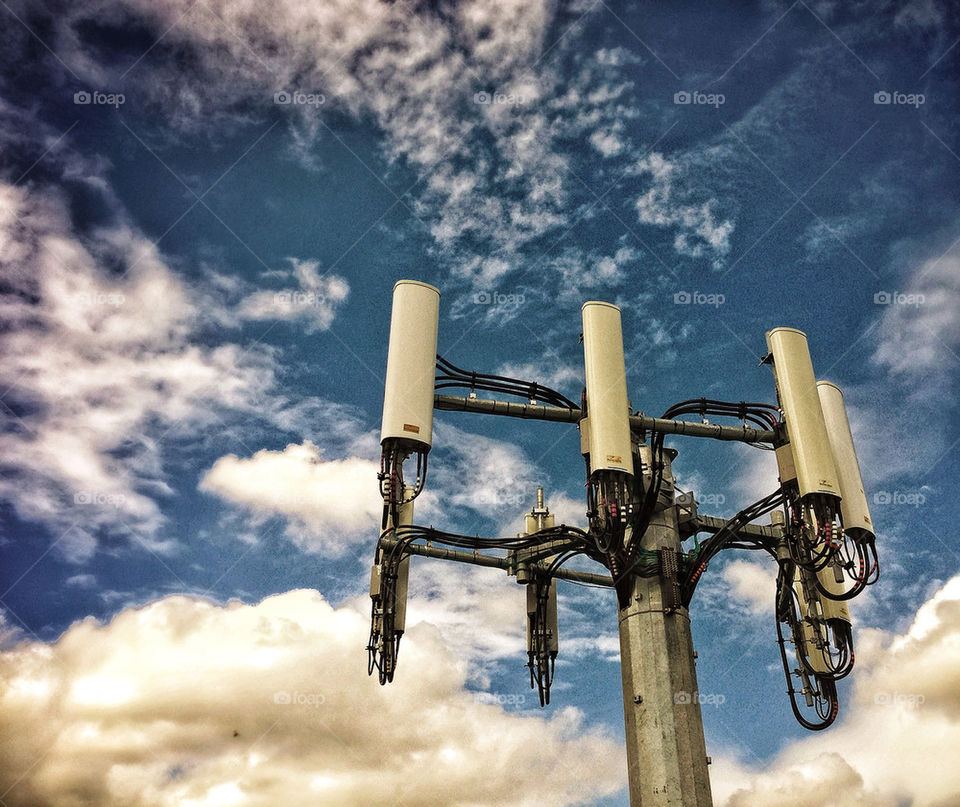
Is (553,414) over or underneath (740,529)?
over

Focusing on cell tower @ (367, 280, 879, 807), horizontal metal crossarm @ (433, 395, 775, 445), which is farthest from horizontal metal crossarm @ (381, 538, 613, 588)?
horizontal metal crossarm @ (433, 395, 775, 445)

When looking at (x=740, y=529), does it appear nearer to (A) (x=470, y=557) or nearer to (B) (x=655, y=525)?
(B) (x=655, y=525)

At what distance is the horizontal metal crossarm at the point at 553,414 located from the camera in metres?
24.2

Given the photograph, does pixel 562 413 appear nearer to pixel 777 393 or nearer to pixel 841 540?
pixel 777 393

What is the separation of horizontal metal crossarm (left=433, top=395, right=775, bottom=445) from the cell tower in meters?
0.05

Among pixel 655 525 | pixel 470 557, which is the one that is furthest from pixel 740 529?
pixel 470 557

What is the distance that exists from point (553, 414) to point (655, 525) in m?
4.53

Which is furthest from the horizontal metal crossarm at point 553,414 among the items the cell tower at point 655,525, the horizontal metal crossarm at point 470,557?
the horizontal metal crossarm at point 470,557

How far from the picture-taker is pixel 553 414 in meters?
24.5

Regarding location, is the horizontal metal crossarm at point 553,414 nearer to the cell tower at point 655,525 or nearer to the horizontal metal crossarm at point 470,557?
the cell tower at point 655,525

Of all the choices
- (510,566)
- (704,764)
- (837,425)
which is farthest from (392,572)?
(837,425)

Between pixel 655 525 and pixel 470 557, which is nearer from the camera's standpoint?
pixel 655 525

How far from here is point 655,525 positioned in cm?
2370

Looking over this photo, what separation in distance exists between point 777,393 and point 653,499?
618 cm
